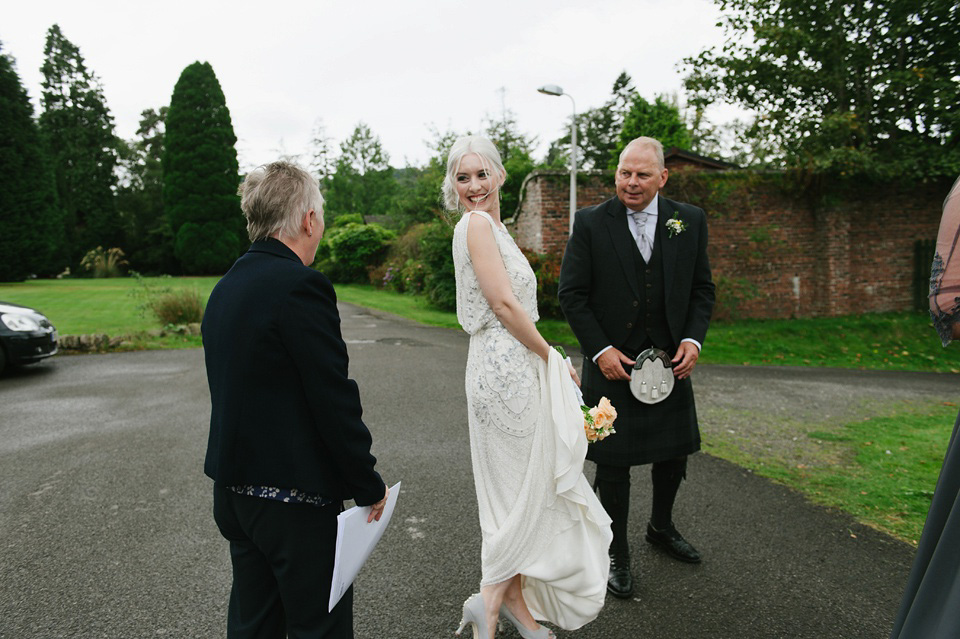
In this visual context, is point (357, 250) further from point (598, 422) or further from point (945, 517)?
point (945, 517)

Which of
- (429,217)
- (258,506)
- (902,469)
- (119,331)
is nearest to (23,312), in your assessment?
(119,331)

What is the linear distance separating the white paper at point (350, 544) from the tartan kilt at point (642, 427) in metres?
1.58

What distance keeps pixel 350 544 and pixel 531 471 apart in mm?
951

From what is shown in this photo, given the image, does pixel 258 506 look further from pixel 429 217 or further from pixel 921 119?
pixel 429 217

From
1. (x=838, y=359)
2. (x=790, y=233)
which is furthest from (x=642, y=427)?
(x=790, y=233)

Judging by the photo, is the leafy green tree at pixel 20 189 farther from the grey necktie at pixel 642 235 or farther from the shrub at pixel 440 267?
the grey necktie at pixel 642 235

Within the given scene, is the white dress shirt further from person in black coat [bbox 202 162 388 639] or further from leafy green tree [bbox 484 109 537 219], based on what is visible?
leafy green tree [bbox 484 109 537 219]

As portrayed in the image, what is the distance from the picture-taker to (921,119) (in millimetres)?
14336

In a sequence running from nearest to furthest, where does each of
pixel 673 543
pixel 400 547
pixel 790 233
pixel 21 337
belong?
pixel 673 543, pixel 400 547, pixel 21 337, pixel 790 233

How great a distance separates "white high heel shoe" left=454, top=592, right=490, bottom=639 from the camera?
263 centimetres

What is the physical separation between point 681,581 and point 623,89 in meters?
68.8

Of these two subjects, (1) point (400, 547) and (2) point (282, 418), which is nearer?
(2) point (282, 418)

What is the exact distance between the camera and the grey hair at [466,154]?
267cm

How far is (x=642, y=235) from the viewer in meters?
3.33
